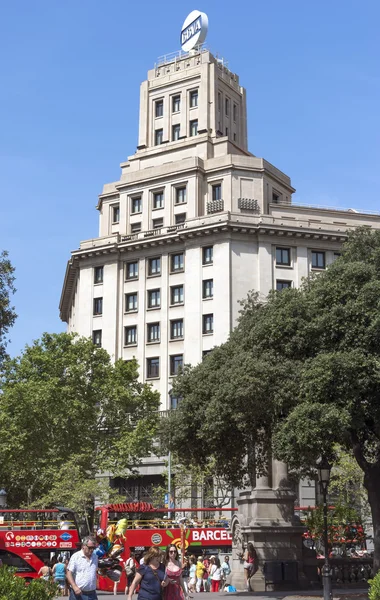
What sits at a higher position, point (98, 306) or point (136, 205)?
point (136, 205)

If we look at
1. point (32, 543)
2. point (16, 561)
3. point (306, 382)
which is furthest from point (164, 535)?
point (306, 382)

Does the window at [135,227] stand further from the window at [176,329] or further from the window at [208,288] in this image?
the window at [176,329]

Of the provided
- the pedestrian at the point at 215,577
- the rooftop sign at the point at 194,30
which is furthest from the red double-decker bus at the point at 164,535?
the rooftop sign at the point at 194,30

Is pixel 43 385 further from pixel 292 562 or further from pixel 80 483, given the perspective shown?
pixel 292 562

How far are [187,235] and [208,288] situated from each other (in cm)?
488

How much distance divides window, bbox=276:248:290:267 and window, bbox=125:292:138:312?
12767mm

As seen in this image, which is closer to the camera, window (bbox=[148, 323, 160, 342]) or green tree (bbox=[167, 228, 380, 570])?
green tree (bbox=[167, 228, 380, 570])

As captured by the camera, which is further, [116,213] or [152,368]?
[116,213]

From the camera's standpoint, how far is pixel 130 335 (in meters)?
72.2

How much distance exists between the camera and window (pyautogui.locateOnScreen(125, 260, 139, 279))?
73.4m

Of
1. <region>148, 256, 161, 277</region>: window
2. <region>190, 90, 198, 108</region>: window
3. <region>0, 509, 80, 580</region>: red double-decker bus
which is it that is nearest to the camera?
<region>0, 509, 80, 580</region>: red double-decker bus

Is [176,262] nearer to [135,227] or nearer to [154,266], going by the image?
[154,266]

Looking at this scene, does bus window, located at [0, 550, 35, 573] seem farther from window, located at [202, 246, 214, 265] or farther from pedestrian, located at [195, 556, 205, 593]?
window, located at [202, 246, 214, 265]

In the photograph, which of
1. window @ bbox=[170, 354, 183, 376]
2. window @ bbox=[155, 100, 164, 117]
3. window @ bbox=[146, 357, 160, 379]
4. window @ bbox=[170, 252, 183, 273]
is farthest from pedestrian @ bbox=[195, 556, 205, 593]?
window @ bbox=[155, 100, 164, 117]
